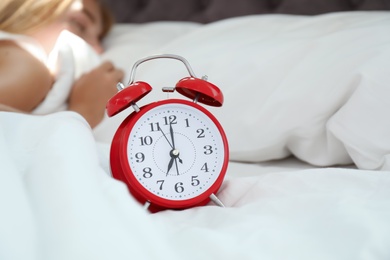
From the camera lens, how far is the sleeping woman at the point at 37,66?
1251 millimetres

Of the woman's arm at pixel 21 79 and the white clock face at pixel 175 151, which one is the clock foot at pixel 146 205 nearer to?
the white clock face at pixel 175 151

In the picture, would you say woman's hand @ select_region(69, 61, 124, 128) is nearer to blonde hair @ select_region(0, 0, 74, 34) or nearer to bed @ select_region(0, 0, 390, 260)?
bed @ select_region(0, 0, 390, 260)

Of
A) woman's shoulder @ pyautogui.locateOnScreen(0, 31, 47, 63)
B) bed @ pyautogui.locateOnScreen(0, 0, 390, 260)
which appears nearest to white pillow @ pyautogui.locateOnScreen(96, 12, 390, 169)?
bed @ pyautogui.locateOnScreen(0, 0, 390, 260)

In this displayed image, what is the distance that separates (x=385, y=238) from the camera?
0.71 metres

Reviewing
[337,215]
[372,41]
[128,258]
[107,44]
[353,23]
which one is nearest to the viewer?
[128,258]

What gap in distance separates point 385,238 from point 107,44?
4.12 ft

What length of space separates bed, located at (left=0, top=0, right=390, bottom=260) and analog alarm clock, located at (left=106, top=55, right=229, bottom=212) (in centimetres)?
4

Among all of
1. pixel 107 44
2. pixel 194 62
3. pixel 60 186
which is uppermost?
pixel 60 186

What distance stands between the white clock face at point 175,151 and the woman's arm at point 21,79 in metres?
0.45

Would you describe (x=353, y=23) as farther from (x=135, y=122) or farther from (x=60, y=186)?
(x=60, y=186)

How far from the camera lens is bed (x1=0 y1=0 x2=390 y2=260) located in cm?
67

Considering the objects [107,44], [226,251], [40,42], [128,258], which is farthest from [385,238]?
[107,44]

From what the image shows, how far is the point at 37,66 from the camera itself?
1.30m

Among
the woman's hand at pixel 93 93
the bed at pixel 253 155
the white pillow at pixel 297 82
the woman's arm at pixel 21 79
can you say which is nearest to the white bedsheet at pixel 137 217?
the bed at pixel 253 155
